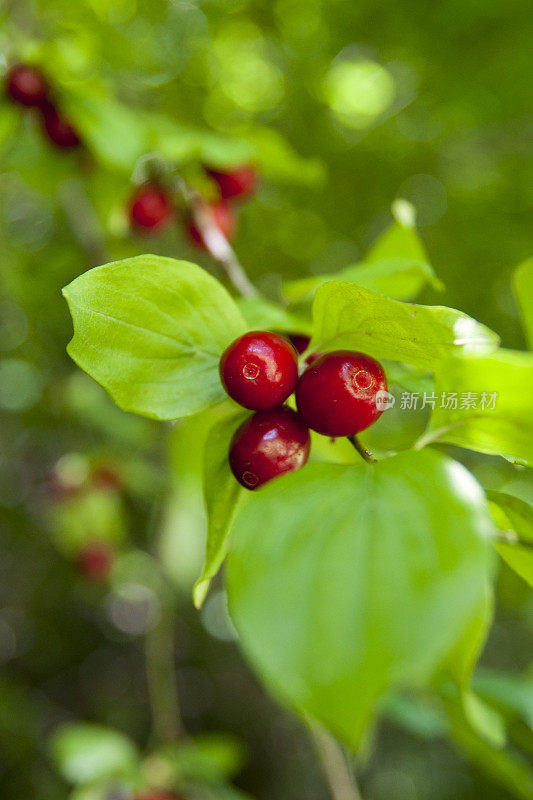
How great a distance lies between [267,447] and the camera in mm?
640

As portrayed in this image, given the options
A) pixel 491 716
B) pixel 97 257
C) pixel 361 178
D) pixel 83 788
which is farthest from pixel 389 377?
pixel 361 178

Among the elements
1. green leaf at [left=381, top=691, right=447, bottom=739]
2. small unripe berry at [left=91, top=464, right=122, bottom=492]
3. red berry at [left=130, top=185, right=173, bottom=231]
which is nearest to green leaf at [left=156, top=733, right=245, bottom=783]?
green leaf at [left=381, top=691, right=447, bottom=739]

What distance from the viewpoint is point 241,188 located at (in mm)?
1592

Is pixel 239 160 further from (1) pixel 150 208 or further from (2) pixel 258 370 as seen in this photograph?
(2) pixel 258 370

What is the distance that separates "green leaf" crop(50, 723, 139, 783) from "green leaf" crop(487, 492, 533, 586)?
166cm

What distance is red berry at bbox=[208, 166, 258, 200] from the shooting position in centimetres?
157

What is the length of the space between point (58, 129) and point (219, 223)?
0.45 meters

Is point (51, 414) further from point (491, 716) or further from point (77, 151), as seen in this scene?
point (491, 716)

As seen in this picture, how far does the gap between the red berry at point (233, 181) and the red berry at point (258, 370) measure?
1.02 metres

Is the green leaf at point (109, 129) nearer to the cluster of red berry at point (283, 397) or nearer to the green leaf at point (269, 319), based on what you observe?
the green leaf at point (269, 319)

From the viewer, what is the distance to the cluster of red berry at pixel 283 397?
2.07ft

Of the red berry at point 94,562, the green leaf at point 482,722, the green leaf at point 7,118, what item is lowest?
the red berry at point 94,562

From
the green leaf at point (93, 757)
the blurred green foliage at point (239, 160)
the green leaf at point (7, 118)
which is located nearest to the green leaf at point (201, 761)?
the blurred green foliage at point (239, 160)

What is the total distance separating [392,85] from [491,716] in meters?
2.47
